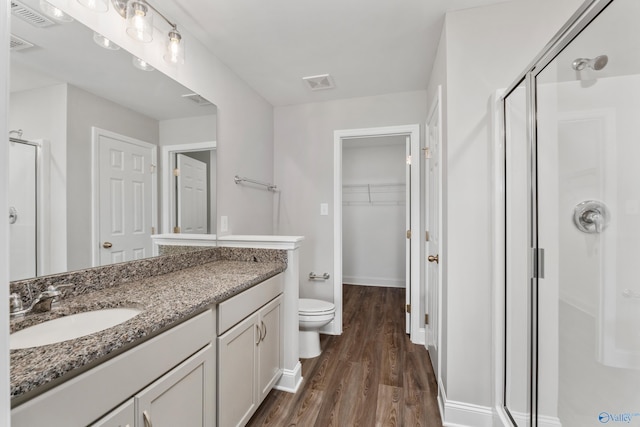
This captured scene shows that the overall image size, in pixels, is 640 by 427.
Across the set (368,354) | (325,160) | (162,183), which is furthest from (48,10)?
(368,354)

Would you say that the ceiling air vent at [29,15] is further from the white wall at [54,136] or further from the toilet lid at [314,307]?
the toilet lid at [314,307]

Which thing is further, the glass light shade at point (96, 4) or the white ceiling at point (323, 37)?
the white ceiling at point (323, 37)

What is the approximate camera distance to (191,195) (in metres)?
1.92

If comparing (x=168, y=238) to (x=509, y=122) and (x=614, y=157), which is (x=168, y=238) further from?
(x=614, y=157)

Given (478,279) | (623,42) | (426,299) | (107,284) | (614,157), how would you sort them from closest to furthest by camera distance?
(623,42), (614,157), (107,284), (478,279), (426,299)

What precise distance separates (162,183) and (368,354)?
2067 mm

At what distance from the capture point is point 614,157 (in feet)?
3.58

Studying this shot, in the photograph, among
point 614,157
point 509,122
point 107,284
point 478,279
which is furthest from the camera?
point 478,279

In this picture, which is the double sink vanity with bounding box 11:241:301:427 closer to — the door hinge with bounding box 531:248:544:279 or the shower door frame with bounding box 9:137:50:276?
the shower door frame with bounding box 9:137:50:276

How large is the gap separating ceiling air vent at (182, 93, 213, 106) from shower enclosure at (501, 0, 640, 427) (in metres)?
1.87

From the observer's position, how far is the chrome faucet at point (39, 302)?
0.96 meters

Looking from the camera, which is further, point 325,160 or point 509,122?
point 325,160

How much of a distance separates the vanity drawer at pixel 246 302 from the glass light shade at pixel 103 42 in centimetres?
134

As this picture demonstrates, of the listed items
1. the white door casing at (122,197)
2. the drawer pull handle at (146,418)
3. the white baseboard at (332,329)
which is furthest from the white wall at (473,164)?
the white door casing at (122,197)
